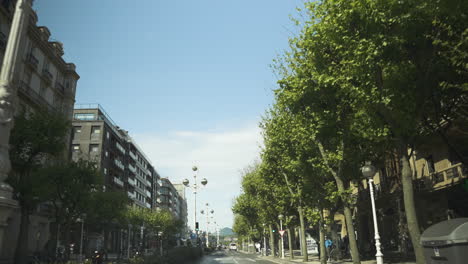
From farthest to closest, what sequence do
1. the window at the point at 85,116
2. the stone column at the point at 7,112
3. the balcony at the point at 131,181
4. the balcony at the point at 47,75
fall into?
1. the balcony at the point at 131,181
2. the window at the point at 85,116
3. the balcony at the point at 47,75
4. the stone column at the point at 7,112

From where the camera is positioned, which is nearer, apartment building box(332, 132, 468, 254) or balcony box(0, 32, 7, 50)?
apartment building box(332, 132, 468, 254)

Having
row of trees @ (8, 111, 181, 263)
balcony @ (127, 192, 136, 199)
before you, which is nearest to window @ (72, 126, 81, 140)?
balcony @ (127, 192, 136, 199)

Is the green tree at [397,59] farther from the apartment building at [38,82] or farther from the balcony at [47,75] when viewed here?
the balcony at [47,75]

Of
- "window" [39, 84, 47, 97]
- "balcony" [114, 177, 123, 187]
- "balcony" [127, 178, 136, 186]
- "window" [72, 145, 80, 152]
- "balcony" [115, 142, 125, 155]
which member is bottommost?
"balcony" [114, 177, 123, 187]

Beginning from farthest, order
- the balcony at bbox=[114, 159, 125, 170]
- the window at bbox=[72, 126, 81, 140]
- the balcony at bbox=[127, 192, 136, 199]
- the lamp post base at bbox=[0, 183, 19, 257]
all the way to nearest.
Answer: the balcony at bbox=[127, 192, 136, 199] < the balcony at bbox=[114, 159, 125, 170] < the window at bbox=[72, 126, 81, 140] < the lamp post base at bbox=[0, 183, 19, 257]

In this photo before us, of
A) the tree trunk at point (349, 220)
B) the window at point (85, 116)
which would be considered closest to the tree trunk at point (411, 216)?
the tree trunk at point (349, 220)

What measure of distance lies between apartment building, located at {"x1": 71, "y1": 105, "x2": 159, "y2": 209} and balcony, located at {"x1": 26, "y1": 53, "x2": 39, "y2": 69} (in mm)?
13155

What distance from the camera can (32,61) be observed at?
→ 109 ft

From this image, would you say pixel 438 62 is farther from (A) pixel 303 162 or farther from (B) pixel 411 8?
(A) pixel 303 162

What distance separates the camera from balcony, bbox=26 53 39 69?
32506 mm

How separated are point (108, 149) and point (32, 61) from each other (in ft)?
95.3

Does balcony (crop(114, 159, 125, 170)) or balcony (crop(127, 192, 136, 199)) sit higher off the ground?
balcony (crop(114, 159, 125, 170))

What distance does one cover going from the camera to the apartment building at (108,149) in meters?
56.2

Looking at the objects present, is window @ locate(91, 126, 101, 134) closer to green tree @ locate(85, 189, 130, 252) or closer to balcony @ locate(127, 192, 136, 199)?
balcony @ locate(127, 192, 136, 199)
